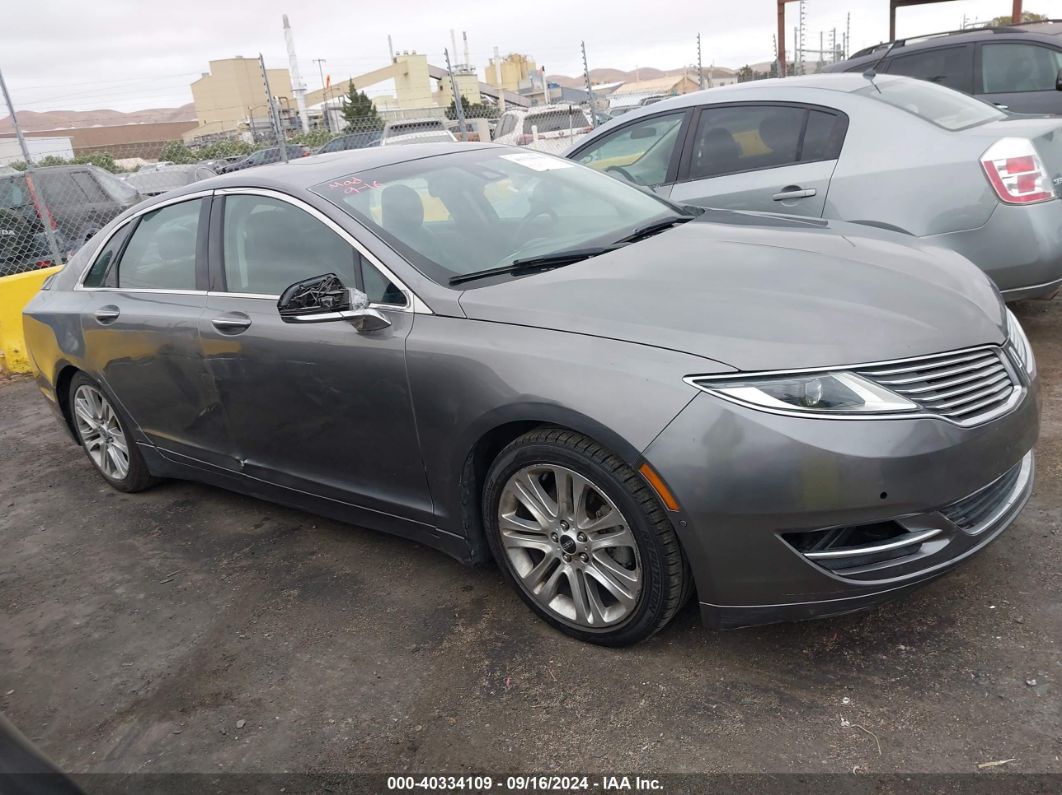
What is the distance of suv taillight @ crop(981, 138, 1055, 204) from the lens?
454 centimetres

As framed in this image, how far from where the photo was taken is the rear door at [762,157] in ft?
16.4

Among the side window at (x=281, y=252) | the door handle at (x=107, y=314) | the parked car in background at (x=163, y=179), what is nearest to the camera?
the side window at (x=281, y=252)

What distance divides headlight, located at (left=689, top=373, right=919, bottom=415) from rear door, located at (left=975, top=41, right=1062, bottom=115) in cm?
680

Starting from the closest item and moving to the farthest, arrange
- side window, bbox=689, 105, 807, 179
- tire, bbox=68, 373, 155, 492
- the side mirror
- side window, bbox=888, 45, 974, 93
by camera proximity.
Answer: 1. the side mirror
2. tire, bbox=68, 373, 155, 492
3. side window, bbox=689, 105, 807, 179
4. side window, bbox=888, 45, 974, 93

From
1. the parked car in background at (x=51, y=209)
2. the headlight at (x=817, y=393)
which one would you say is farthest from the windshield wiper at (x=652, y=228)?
the parked car in background at (x=51, y=209)

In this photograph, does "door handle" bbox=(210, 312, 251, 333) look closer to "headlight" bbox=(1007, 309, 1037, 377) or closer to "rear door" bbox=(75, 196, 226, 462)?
"rear door" bbox=(75, 196, 226, 462)

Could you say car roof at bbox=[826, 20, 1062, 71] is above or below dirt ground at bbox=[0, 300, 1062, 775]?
above

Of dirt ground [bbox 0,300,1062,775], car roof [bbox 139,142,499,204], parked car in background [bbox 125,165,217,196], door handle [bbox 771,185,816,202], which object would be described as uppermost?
car roof [bbox 139,142,499,204]

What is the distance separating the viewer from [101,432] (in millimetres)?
4867

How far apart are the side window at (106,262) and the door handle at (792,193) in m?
3.43

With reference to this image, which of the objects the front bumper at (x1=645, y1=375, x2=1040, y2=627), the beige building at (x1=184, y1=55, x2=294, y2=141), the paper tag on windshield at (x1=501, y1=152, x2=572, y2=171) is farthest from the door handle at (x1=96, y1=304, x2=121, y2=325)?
the beige building at (x1=184, y1=55, x2=294, y2=141)

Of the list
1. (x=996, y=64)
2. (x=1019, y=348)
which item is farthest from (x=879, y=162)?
(x=996, y=64)

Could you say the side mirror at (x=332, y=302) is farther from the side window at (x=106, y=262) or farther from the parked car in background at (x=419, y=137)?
the parked car in background at (x=419, y=137)

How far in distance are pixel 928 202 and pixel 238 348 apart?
3504 millimetres
